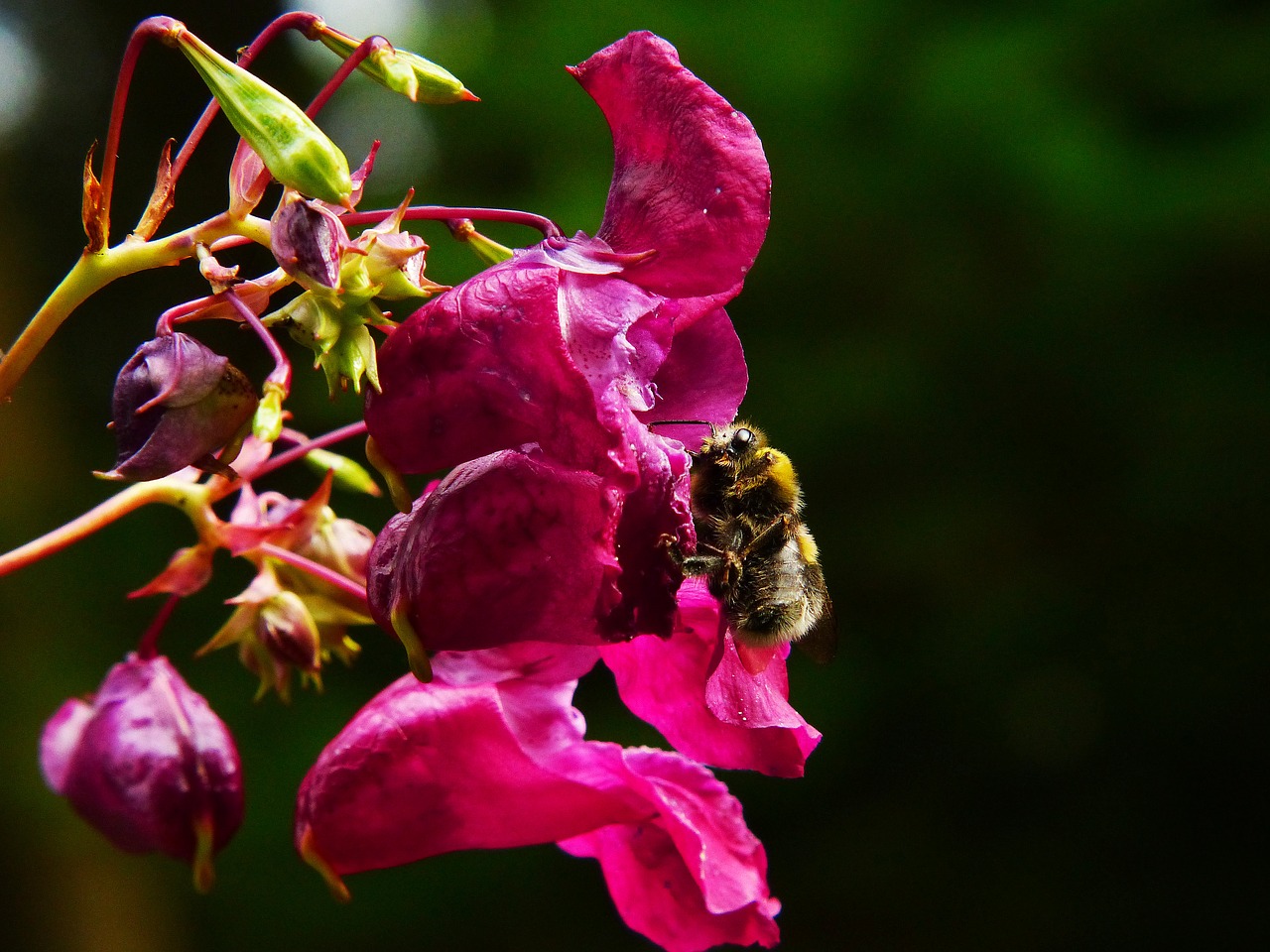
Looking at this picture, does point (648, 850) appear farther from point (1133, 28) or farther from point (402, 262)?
point (1133, 28)

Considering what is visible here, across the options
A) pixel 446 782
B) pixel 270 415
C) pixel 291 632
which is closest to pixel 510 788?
pixel 446 782

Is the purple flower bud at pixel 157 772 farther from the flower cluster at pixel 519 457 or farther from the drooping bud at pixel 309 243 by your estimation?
the drooping bud at pixel 309 243

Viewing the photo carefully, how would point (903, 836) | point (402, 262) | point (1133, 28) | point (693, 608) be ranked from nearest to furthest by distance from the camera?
point (402, 262), point (693, 608), point (1133, 28), point (903, 836)

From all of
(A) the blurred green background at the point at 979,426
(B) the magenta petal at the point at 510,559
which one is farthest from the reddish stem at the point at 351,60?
(A) the blurred green background at the point at 979,426

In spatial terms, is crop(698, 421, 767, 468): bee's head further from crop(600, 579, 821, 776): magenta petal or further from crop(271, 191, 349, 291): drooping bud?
crop(271, 191, 349, 291): drooping bud

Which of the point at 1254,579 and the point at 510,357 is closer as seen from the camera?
the point at 510,357

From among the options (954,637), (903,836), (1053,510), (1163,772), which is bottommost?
(903,836)

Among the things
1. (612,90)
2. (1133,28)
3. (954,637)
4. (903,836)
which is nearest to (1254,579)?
(954,637)
